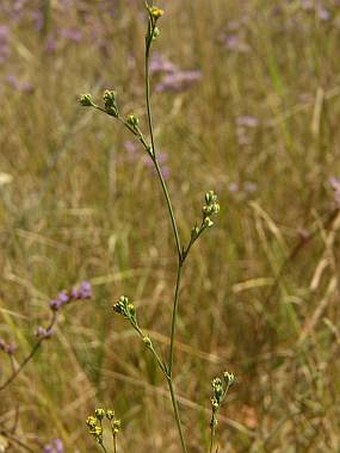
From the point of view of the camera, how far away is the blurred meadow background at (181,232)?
218 centimetres

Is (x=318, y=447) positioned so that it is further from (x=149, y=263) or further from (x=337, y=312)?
(x=149, y=263)

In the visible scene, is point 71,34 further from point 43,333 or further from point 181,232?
point 43,333

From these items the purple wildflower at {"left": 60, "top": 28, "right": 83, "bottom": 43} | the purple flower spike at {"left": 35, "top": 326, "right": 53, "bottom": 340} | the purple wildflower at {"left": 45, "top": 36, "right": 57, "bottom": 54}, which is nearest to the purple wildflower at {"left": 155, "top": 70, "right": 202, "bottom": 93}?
the purple wildflower at {"left": 60, "top": 28, "right": 83, "bottom": 43}

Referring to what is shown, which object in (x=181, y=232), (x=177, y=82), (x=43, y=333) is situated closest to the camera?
(x=43, y=333)

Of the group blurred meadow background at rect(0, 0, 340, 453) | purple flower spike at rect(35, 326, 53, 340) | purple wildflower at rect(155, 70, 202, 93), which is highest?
purple wildflower at rect(155, 70, 202, 93)

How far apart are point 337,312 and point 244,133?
1.22m

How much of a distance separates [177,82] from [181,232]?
0.76 m

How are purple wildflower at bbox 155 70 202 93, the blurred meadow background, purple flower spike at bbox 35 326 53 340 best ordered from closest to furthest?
purple flower spike at bbox 35 326 53 340 < the blurred meadow background < purple wildflower at bbox 155 70 202 93

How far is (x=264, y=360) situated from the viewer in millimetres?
2289

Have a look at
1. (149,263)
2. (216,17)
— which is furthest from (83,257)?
(216,17)

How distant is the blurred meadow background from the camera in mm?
2180

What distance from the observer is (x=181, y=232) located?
2873 mm

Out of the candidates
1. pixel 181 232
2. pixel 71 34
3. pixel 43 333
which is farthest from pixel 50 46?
pixel 43 333

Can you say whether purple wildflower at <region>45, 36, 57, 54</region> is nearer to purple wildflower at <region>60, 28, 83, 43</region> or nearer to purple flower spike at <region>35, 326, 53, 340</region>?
purple wildflower at <region>60, 28, 83, 43</region>
